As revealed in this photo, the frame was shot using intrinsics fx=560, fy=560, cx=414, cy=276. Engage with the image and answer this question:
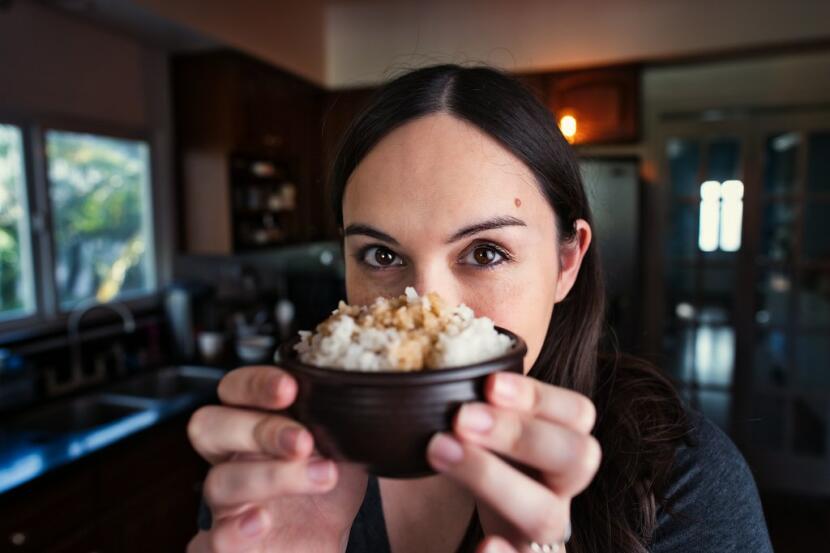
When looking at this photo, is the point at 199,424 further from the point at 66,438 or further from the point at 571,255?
the point at 66,438

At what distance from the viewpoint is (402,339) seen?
1.65 ft

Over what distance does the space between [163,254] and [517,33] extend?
2735mm

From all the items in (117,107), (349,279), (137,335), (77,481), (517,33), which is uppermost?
(517,33)

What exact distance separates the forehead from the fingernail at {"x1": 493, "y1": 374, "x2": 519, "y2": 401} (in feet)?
1.12

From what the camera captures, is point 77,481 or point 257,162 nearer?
point 77,481

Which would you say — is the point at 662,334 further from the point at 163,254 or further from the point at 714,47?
the point at 163,254

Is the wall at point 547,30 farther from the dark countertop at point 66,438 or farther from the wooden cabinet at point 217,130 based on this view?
the dark countertop at point 66,438

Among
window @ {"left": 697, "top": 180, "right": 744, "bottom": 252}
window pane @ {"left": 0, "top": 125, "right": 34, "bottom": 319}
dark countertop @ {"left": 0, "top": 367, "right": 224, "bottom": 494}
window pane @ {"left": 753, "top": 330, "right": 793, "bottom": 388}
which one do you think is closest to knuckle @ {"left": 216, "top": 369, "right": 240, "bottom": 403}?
dark countertop @ {"left": 0, "top": 367, "right": 224, "bottom": 494}

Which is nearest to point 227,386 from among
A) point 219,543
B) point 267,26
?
point 219,543

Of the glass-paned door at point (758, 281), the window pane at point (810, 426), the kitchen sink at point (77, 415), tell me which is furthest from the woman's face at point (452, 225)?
the window pane at point (810, 426)

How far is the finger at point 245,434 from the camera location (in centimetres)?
50

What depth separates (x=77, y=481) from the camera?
189 centimetres

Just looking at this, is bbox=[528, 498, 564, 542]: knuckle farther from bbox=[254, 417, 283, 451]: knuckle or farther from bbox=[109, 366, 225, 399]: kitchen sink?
bbox=[109, 366, 225, 399]: kitchen sink

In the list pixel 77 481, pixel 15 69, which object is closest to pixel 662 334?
pixel 77 481
